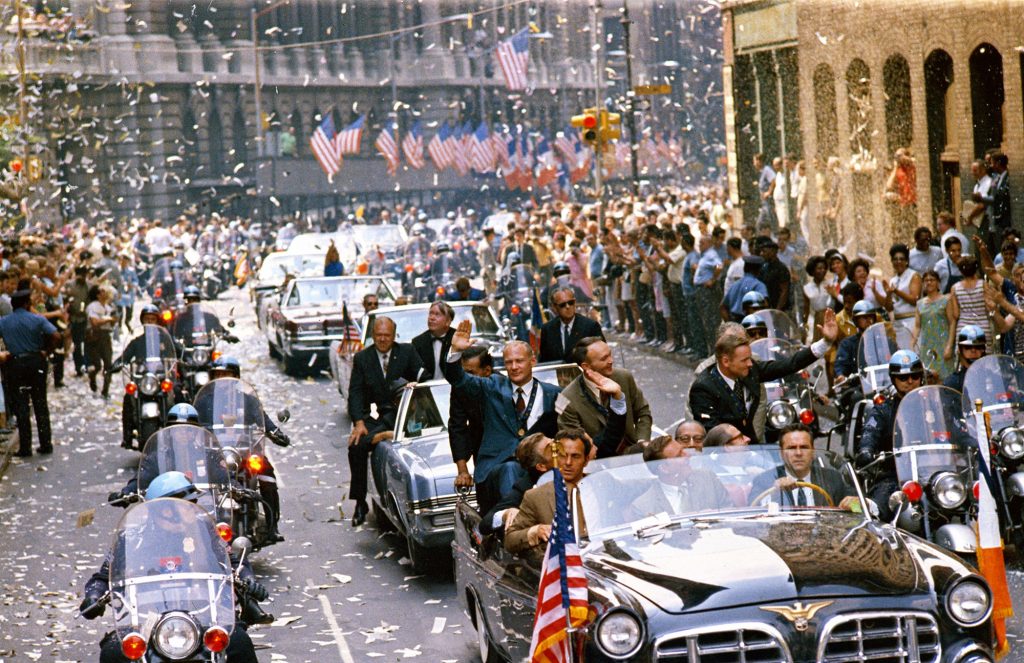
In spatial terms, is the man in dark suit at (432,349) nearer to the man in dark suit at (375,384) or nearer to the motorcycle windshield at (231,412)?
the man in dark suit at (375,384)

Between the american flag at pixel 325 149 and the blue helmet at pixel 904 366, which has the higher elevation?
the american flag at pixel 325 149

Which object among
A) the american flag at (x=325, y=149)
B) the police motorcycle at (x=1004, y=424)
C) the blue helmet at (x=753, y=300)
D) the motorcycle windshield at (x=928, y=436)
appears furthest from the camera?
the american flag at (x=325, y=149)

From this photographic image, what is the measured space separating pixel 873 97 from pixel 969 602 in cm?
2532

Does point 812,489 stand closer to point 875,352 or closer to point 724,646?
point 724,646

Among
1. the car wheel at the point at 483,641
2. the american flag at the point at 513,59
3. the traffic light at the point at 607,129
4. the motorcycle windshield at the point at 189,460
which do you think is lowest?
the car wheel at the point at 483,641

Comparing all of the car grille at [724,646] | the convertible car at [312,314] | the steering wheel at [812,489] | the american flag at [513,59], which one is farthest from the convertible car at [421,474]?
the american flag at [513,59]

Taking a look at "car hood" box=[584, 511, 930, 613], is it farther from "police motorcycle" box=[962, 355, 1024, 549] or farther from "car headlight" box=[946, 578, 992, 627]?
"police motorcycle" box=[962, 355, 1024, 549]

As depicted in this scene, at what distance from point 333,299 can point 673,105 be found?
65341mm

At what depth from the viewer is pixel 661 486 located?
8.45 metres

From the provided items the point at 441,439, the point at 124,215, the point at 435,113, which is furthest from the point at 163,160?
the point at 441,439

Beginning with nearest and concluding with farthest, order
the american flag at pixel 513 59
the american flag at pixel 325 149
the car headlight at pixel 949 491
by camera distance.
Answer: the car headlight at pixel 949 491 → the american flag at pixel 513 59 → the american flag at pixel 325 149

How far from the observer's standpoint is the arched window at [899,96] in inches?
1219

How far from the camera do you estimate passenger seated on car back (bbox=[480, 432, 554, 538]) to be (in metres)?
8.84

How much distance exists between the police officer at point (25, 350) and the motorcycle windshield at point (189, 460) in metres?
9.69
